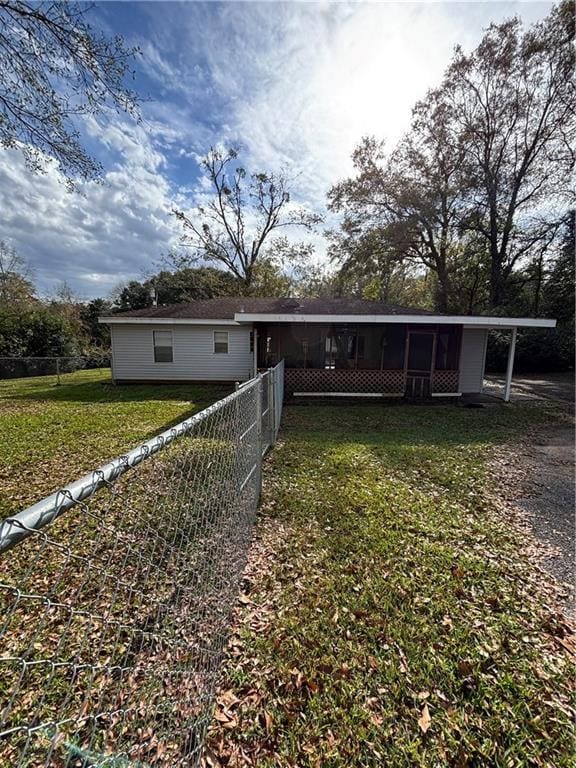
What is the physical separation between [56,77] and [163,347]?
28.1 ft

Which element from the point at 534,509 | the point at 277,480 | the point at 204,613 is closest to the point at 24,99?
the point at 277,480

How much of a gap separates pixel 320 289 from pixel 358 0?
99.9 feet

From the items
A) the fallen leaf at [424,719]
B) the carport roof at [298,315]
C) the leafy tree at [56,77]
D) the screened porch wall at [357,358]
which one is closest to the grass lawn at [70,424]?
the carport roof at [298,315]

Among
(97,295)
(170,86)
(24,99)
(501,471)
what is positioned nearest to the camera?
(501,471)

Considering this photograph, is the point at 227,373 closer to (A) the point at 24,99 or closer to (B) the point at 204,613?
(A) the point at 24,99

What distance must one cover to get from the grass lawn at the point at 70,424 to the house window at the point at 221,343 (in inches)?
59.5

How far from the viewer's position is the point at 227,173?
79.7 feet

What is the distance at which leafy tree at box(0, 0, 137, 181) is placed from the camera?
5650 millimetres

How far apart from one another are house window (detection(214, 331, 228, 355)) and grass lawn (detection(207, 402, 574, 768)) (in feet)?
32.0

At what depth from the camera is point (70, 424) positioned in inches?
298

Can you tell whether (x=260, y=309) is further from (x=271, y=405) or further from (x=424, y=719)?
(x=424, y=719)

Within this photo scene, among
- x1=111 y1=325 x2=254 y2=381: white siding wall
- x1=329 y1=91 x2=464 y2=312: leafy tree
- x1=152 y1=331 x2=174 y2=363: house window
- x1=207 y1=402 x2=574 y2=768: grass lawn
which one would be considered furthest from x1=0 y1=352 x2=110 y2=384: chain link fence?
x1=329 y1=91 x2=464 y2=312: leafy tree

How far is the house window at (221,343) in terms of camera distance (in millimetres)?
13695

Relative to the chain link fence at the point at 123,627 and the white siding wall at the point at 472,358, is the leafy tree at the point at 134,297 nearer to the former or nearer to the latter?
the white siding wall at the point at 472,358
